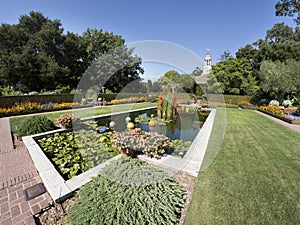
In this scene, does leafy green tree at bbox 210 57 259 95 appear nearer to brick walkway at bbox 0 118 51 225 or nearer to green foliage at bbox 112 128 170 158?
green foliage at bbox 112 128 170 158

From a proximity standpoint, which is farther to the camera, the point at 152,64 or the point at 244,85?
the point at 244,85

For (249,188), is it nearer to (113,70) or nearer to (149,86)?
(113,70)

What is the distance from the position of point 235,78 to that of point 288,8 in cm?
1188

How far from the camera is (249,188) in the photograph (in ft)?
8.74

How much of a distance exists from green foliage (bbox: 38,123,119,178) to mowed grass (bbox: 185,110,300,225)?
2399 millimetres

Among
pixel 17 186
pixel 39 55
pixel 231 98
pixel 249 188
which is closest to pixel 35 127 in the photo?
pixel 17 186

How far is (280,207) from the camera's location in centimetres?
224

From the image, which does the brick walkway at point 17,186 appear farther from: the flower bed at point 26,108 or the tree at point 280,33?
the tree at point 280,33

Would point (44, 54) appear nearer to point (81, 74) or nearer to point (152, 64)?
point (81, 74)

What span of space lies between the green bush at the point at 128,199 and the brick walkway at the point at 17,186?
2.07 ft

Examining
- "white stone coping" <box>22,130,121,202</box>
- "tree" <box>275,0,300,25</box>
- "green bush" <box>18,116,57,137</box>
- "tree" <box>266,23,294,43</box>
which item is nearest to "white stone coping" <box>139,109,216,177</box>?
"white stone coping" <box>22,130,121,202</box>

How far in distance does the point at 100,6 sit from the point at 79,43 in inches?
526

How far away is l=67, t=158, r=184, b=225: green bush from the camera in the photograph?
1.67 m

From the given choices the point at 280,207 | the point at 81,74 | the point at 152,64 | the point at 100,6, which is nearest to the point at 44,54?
the point at 81,74
